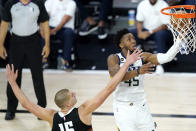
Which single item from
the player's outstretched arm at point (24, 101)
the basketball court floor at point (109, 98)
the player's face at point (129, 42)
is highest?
the player's face at point (129, 42)

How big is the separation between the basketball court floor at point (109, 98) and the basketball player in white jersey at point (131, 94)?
142 centimetres

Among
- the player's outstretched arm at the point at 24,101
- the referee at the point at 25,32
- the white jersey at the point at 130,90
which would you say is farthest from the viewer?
the referee at the point at 25,32

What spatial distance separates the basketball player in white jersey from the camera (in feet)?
17.3

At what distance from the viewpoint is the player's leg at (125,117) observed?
5266mm

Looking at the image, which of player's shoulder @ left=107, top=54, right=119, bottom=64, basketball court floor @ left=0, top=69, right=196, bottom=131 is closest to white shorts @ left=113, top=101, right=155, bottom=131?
player's shoulder @ left=107, top=54, right=119, bottom=64

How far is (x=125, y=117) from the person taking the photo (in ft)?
17.4

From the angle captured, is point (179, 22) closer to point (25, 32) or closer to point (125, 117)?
point (125, 117)

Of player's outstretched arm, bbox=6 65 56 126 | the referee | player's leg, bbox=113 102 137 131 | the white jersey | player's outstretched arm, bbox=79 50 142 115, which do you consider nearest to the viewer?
player's outstretched arm, bbox=79 50 142 115

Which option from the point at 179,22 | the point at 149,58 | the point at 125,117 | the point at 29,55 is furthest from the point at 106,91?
the point at 29,55

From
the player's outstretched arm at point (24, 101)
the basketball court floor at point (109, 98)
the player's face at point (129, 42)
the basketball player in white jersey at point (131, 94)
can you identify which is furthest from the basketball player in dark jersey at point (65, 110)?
the basketball court floor at point (109, 98)

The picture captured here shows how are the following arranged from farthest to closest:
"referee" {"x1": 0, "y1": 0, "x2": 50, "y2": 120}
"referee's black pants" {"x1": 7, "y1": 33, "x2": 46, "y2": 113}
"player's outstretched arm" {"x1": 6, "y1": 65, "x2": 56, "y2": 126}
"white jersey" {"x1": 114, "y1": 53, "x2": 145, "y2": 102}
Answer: "referee's black pants" {"x1": 7, "y1": 33, "x2": 46, "y2": 113} → "referee" {"x1": 0, "y1": 0, "x2": 50, "y2": 120} → "white jersey" {"x1": 114, "y1": 53, "x2": 145, "y2": 102} → "player's outstretched arm" {"x1": 6, "y1": 65, "x2": 56, "y2": 126}

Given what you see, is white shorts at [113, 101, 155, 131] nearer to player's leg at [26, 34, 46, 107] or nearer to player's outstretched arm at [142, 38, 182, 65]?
player's outstretched arm at [142, 38, 182, 65]

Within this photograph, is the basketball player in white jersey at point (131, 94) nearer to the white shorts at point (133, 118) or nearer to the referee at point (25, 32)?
the white shorts at point (133, 118)

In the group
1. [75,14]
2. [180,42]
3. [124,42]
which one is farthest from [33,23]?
[75,14]
